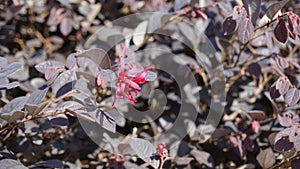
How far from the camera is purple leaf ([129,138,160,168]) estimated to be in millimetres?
1138

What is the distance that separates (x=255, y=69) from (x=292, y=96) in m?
0.26

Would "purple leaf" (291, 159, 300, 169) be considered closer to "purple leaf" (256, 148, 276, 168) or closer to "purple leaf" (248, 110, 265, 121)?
"purple leaf" (256, 148, 276, 168)

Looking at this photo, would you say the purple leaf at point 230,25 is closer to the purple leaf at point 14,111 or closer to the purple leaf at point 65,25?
the purple leaf at point 14,111

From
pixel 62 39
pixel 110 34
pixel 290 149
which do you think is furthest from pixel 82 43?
pixel 290 149

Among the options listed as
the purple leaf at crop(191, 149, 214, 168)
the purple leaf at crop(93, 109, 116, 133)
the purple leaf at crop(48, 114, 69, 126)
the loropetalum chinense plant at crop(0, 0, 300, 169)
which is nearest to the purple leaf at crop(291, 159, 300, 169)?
the loropetalum chinense plant at crop(0, 0, 300, 169)

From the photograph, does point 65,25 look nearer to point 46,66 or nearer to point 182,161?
point 46,66

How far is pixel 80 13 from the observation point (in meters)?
1.96

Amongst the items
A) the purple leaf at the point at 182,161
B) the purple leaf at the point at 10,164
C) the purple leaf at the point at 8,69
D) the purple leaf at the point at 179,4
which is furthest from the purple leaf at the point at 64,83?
the purple leaf at the point at 179,4

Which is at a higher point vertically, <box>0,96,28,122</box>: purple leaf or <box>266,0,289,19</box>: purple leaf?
<box>266,0,289,19</box>: purple leaf

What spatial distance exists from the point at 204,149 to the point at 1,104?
0.68m

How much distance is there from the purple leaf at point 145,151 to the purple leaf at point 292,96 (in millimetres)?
388

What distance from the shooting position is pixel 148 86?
1466 millimetres

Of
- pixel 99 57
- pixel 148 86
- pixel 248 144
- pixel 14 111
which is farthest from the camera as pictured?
pixel 148 86

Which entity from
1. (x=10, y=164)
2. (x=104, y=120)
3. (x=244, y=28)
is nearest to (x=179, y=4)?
(x=244, y=28)
